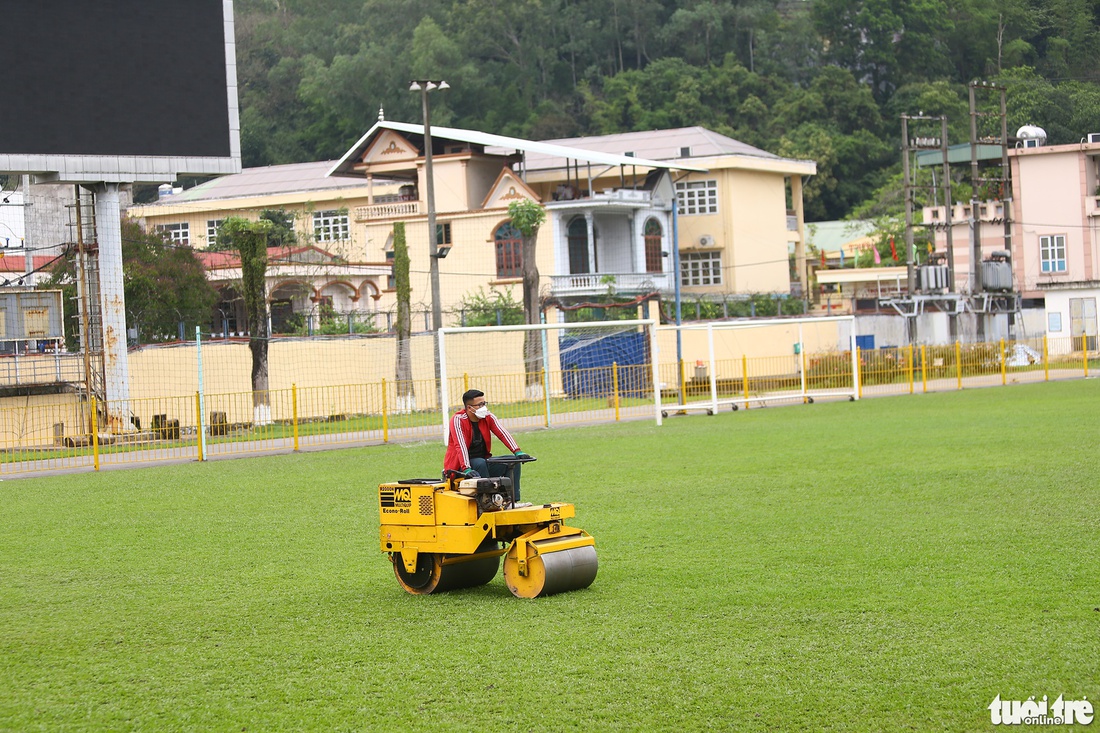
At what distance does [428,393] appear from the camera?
30500 millimetres

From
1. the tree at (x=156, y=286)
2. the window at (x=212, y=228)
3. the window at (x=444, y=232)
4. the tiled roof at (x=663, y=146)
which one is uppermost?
the tiled roof at (x=663, y=146)

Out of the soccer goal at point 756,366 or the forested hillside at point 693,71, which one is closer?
the soccer goal at point 756,366

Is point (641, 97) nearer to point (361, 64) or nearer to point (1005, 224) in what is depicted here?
point (361, 64)

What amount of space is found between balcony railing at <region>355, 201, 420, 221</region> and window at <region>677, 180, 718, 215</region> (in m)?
12.0

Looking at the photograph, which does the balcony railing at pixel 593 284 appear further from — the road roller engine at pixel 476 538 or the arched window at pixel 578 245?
the road roller engine at pixel 476 538

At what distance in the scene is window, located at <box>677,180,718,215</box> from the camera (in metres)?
54.7

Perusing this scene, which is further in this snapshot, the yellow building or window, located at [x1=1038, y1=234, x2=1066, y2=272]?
window, located at [x1=1038, y1=234, x2=1066, y2=272]

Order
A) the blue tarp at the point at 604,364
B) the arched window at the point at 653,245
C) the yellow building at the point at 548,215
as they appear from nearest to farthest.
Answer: the blue tarp at the point at 604,364 < the yellow building at the point at 548,215 < the arched window at the point at 653,245

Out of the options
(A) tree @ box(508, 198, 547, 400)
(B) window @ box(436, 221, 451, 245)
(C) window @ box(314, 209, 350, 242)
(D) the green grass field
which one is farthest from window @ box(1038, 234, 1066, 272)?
(D) the green grass field

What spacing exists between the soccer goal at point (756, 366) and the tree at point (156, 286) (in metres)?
14.4

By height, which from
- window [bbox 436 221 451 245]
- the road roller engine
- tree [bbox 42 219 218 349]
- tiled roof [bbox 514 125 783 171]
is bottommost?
the road roller engine

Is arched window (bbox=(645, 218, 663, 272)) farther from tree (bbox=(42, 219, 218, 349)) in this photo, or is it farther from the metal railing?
tree (bbox=(42, 219, 218, 349))

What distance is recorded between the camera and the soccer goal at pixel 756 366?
101 feet

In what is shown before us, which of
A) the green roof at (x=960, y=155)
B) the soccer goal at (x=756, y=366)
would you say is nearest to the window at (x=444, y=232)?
the soccer goal at (x=756, y=366)
